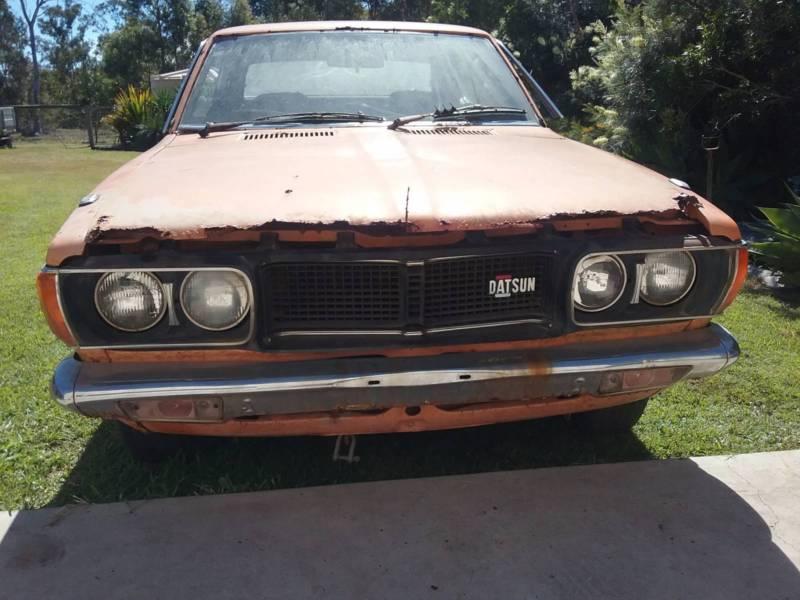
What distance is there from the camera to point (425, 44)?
3732 mm

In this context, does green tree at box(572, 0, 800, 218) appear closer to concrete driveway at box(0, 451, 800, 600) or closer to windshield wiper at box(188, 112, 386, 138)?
windshield wiper at box(188, 112, 386, 138)

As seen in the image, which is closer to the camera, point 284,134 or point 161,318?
point 161,318

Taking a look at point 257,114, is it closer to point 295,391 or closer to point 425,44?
point 425,44

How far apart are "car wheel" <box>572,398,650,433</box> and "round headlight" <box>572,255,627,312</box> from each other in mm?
791

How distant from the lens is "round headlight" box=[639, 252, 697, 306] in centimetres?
235

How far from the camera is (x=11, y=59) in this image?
4200 centimetres

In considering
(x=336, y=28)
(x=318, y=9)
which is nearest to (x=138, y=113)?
(x=336, y=28)

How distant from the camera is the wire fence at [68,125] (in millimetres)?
23328

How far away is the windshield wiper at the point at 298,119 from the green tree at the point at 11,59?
44756 millimetres

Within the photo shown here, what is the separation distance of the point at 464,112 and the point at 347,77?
62 cm

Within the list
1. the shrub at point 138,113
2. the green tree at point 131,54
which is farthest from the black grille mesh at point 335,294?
the green tree at point 131,54

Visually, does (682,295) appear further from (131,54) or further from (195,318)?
(131,54)

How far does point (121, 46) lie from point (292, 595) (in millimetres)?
35187

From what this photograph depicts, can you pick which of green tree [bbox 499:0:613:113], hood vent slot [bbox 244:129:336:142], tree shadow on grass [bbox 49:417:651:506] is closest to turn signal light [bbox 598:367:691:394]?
tree shadow on grass [bbox 49:417:651:506]
